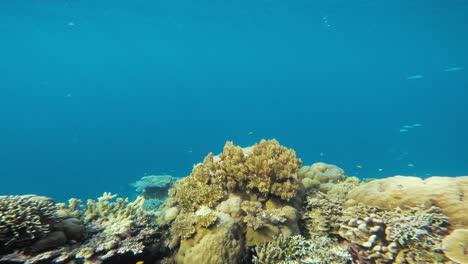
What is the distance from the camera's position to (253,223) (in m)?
5.49

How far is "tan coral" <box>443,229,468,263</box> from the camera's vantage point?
4.03m

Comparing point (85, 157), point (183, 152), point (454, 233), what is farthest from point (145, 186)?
point (85, 157)

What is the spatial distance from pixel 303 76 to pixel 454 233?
15809cm

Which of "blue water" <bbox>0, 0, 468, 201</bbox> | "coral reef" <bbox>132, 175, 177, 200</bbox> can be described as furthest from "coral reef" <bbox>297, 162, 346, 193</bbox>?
"blue water" <bbox>0, 0, 468, 201</bbox>

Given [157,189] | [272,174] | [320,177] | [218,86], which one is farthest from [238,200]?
[218,86]

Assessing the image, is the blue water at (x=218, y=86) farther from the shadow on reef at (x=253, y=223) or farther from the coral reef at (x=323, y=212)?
the shadow on reef at (x=253, y=223)

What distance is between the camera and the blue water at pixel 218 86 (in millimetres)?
52625

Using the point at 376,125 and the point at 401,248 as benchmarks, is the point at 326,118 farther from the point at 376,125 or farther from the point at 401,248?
the point at 401,248

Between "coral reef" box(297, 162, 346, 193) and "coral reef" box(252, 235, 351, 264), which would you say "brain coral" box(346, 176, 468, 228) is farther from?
"coral reef" box(297, 162, 346, 193)

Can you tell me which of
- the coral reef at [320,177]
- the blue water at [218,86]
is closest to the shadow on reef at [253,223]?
the coral reef at [320,177]

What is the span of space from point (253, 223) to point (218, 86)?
17160 centimetres

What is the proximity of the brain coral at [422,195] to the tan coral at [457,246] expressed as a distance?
0.57 meters

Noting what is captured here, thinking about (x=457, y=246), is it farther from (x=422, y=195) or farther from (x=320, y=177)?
(x=320, y=177)

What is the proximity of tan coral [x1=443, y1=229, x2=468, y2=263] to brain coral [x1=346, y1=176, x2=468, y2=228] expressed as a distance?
0.57 metres
